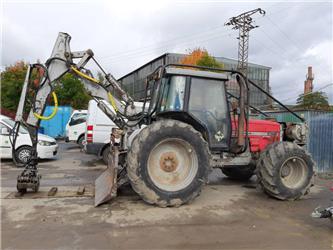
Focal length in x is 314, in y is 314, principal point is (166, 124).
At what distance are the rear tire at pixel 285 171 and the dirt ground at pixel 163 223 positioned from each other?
248 millimetres

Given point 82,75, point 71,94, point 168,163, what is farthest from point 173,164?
point 71,94

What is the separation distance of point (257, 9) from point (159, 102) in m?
27.1

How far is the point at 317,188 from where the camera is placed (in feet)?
26.5

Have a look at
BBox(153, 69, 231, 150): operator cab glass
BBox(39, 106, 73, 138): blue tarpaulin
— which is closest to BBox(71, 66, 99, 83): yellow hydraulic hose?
BBox(153, 69, 231, 150): operator cab glass

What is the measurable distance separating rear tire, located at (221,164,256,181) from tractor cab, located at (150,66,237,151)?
2158 millimetres

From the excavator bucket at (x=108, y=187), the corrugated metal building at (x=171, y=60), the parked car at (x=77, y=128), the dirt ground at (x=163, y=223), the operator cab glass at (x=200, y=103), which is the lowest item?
the dirt ground at (x=163, y=223)

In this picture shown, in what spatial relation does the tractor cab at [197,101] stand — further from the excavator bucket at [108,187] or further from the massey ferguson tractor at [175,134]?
the excavator bucket at [108,187]

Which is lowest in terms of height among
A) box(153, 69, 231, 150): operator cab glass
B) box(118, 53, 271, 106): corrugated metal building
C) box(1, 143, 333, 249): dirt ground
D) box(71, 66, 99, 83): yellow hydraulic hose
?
box(1, 143, 333, 249): dirt ground

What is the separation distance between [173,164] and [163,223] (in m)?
1.38

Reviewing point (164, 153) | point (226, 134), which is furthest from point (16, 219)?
point (226, 134)

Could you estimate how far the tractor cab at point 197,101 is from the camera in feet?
20.3

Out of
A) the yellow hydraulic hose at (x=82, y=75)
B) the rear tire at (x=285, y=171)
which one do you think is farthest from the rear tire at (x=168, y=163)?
the yellow hydraulic hose at (x=82, y=75)

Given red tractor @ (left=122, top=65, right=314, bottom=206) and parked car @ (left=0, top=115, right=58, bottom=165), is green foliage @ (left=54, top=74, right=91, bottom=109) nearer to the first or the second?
parked car @ (left=0, top=115, right=58, bottom=165)

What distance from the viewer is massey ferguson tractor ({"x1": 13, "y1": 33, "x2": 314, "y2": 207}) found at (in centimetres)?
575
